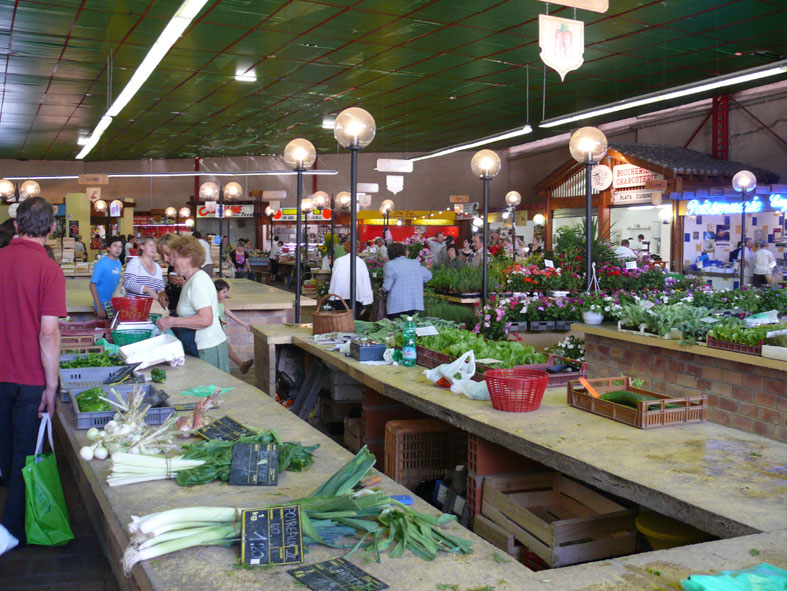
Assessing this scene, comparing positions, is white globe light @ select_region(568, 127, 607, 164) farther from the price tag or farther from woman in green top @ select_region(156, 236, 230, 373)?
woman in green top @ select_region(156, 236, 230, 373)

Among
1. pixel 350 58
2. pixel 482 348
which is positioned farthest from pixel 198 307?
pixel 350 58

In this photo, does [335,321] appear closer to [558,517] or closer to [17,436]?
[17,436]

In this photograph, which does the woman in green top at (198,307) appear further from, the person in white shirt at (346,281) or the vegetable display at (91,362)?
the person in white shirt at (346,281)

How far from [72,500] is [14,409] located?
4.59 feet

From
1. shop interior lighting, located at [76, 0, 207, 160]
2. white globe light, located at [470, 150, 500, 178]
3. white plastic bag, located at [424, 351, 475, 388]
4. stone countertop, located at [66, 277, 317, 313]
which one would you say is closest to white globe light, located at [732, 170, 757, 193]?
white globe light, located at [470, 150, 500, 178]

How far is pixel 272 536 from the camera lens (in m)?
1.97

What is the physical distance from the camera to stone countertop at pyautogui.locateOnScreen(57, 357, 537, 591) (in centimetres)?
182

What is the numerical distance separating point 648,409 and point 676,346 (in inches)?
103

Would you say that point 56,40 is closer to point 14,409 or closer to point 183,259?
point 183,259

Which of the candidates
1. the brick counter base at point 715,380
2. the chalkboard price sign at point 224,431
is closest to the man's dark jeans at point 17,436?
the chalkboard price sign at point 224,431

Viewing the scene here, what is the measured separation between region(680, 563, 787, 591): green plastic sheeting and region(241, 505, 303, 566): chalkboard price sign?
3.13ft

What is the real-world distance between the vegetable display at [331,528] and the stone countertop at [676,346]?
11.5 ft

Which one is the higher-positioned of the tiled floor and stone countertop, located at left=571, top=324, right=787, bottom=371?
stone countertop, located at left=571, top=324, right=787, bottom=371

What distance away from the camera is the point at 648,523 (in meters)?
2.77
